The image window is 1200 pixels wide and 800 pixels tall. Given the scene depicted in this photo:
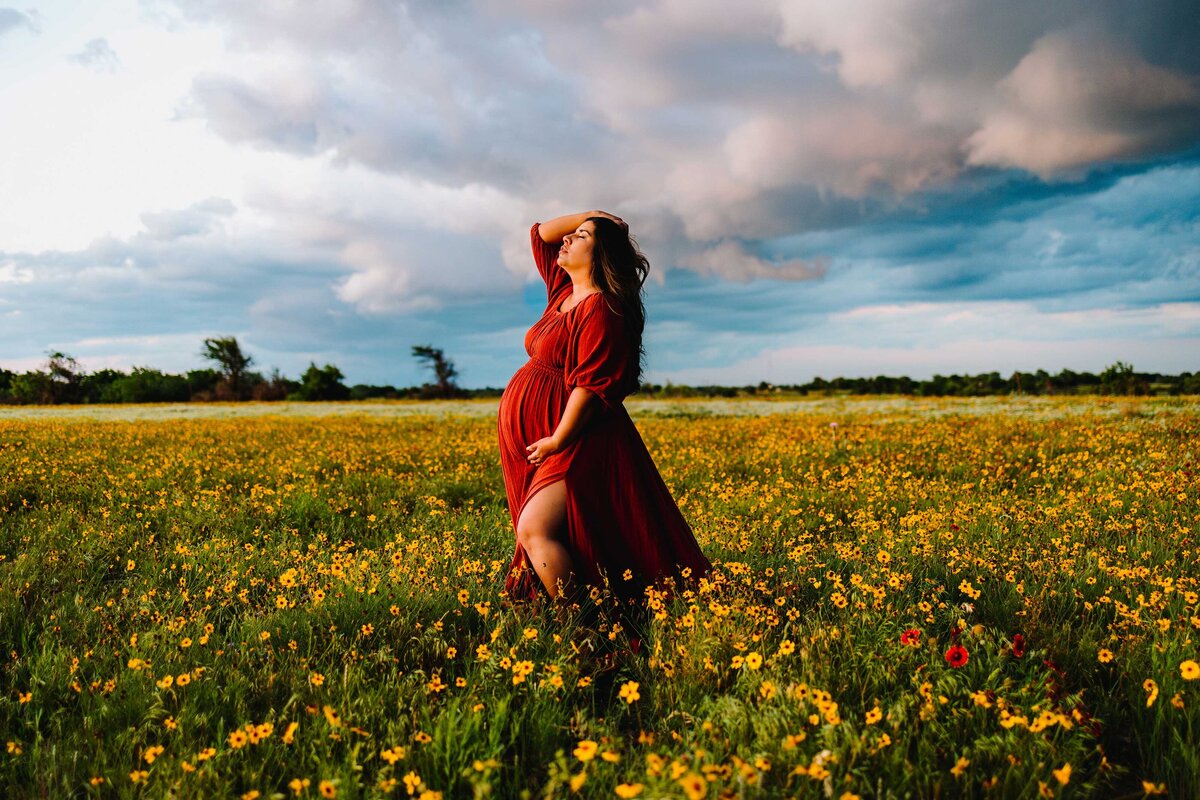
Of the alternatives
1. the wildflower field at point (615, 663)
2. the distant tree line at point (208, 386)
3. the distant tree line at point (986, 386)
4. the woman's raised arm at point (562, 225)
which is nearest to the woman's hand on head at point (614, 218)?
the woman's raised arm at point (562, 225)

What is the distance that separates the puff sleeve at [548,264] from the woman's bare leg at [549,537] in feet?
4.30

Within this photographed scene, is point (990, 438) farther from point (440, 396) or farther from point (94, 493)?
point (440, 396)

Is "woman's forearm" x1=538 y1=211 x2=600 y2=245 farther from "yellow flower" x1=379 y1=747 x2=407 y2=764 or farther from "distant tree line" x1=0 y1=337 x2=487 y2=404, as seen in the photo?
"distant tree line" x1=0 y1=337 x2=487 y2=404

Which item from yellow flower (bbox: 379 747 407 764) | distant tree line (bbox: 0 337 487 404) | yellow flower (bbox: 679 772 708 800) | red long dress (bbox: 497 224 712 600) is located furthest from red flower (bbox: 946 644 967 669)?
distant tree line (bbox: 0 337 487 404)

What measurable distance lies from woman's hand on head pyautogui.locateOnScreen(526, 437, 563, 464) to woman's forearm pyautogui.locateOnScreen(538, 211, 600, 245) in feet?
4.16

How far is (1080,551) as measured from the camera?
219 inches

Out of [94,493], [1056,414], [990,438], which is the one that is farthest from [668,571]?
[1056,414]

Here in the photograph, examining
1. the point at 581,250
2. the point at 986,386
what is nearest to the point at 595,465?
the point at 581,250

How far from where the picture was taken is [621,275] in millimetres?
4016

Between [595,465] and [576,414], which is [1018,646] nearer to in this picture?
[595,465]

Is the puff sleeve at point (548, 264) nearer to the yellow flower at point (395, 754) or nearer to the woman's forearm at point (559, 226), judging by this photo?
the woman's forearm at point (559, 226)

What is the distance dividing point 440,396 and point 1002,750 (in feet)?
181

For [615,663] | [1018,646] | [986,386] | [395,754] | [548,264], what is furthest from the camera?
[986,386]

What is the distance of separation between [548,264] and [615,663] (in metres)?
2.40
